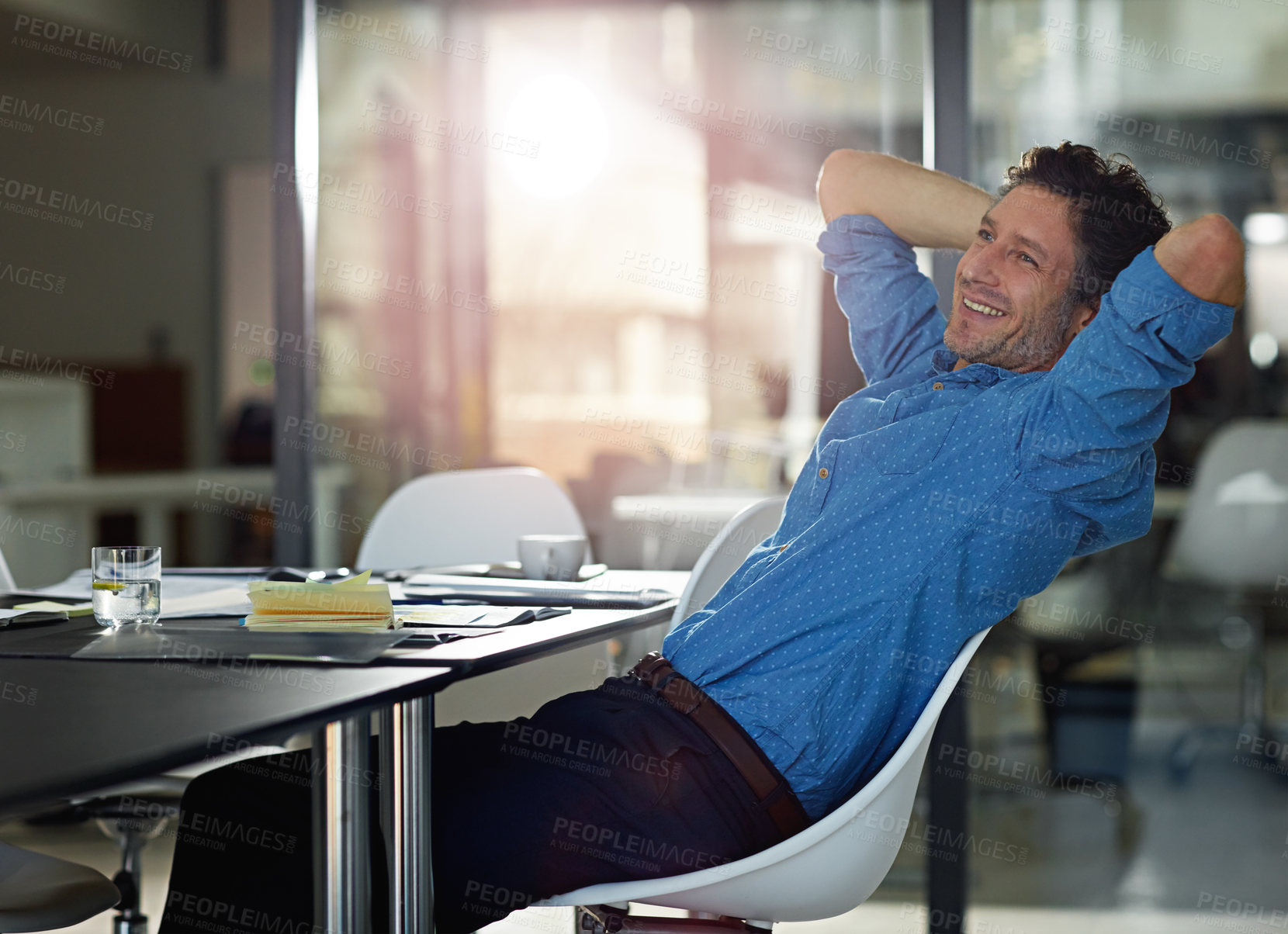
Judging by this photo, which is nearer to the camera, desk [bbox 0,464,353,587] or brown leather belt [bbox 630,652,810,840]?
brown leather belt [bbox 630,652,810,840]

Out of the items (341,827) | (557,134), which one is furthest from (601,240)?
(341,827)

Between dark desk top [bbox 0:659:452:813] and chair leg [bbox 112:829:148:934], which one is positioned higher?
dark desk top [bbox 0:659:452:813]

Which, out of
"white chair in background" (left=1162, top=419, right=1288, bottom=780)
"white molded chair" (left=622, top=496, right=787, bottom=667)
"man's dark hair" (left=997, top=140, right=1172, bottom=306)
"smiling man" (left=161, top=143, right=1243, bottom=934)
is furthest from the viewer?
Answer: "white chair in background" (left=1162, top=419, right=1288, bottom=780)

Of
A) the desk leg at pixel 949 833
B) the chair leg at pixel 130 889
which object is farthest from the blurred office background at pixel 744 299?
the chair leg at pixel 130 889

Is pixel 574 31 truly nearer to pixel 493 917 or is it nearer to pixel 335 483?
pixel 335 483

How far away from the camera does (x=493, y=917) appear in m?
1.26

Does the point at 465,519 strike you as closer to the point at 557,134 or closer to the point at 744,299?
the point at 744,299

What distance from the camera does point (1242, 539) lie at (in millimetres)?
3059

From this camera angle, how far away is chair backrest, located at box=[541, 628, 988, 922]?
4.06ft

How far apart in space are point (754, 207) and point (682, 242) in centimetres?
19

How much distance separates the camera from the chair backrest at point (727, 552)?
1.73 meters

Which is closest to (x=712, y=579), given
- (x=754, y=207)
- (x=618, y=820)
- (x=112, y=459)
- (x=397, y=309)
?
(x=618, y=820)

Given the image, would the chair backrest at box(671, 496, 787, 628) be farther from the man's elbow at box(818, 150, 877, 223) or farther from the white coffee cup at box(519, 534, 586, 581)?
the man's elbow at box(818, 150, 877, 223)

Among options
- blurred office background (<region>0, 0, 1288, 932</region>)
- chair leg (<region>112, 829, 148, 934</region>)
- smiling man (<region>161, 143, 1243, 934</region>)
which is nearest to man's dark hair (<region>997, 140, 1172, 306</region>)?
smiling man (<region>161, 143, 1243, 934</region>)
